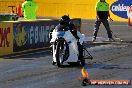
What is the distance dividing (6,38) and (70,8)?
23291 mm

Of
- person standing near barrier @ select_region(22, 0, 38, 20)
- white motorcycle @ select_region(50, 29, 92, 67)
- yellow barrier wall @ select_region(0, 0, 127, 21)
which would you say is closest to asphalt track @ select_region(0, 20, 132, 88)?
white motorcycle @ select_region(50, 29, 92, 67)

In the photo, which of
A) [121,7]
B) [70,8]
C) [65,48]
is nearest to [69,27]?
[65,48]

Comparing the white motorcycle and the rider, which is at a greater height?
the rider

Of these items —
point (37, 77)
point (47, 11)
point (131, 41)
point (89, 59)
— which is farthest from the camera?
point (47, 11)

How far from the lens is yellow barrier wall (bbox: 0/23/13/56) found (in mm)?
17531

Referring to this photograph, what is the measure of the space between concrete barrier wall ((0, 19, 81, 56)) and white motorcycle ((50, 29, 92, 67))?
347 cm

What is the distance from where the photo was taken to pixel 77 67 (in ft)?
47.6

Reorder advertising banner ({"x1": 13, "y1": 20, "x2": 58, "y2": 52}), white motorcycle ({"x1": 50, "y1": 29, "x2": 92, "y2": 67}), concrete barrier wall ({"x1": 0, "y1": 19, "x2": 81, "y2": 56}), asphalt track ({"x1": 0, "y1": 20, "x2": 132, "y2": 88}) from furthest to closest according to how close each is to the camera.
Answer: advertising banner ({"x1": 13, "y1": 20, "x2": 58, "y2": 52})
concrete barrier wall ({"x1": 0, "y1": 19, "x2": 81, "y2": 56})
white motorcycle ({"x1": 50, "y1": 29, "x2": 92, "y2": 67})
asphalt track ({"x1": 0, "y1": 20, "x2": 132, "y2": 88})

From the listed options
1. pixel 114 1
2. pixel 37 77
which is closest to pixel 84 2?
pixel 114 1

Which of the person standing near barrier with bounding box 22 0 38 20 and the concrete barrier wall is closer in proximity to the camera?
the concrete barrier wall

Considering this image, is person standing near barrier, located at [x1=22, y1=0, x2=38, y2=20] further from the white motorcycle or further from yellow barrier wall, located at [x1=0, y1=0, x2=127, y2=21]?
yellow barrier wall, located at [x1=0, y1=0, x2=127, y2=21]

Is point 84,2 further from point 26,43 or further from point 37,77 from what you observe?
point 37,77

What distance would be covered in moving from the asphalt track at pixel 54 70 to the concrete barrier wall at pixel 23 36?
2.02ft

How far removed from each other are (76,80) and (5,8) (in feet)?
108
